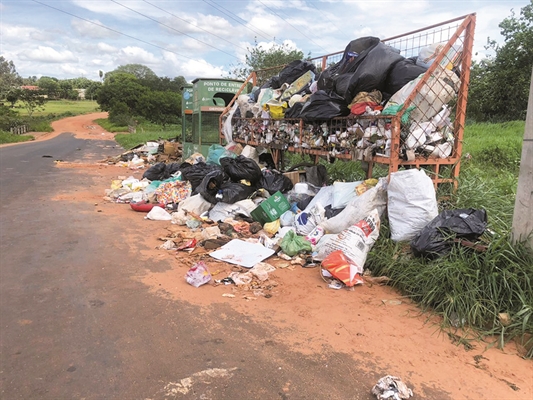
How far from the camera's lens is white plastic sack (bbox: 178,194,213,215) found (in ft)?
20.7

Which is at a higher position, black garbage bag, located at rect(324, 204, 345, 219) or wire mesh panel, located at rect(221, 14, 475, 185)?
wire mesh panel, located at rect(221, 14, 475, 185)

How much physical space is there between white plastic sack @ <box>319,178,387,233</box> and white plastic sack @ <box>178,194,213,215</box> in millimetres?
2412

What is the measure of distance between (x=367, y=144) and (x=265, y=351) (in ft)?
9.37

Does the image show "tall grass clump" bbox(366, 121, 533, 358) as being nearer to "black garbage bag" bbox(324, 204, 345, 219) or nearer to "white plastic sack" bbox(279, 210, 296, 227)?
"black garbage bag" bbox(324, 204, 345, 219)

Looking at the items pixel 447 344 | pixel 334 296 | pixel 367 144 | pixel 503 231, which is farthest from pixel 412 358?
pixel 367 144

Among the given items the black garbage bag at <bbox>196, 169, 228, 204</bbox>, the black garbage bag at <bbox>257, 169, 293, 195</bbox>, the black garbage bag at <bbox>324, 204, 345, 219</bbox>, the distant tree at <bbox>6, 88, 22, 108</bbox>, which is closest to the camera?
the black garbage bag at <bbox>324, 204, 345, 219</bbox>

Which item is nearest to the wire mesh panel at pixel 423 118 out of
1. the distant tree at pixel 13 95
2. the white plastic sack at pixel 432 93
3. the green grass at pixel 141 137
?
the white plastic sack at pixel 432 93

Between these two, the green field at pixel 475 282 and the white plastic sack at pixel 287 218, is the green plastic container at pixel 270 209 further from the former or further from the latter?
the green field at pixel 475 282

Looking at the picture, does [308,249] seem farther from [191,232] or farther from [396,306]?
[191,232]

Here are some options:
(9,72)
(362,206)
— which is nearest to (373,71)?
(362,206)

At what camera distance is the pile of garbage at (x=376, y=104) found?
4473 mm

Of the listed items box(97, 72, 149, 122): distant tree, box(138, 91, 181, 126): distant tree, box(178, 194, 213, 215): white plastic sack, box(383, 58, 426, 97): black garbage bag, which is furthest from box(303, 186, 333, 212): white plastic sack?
box(97, 72, 149, 122): distant tree

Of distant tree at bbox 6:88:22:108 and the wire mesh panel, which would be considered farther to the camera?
distant tree at bbox 6:88:22:108

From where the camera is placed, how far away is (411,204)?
4.07 metres
